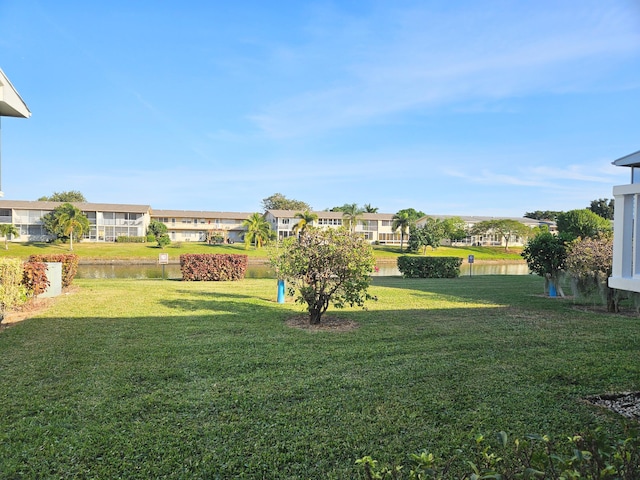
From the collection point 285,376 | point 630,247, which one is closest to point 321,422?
point 285,376

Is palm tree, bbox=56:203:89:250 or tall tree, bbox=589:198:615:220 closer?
palm tree, bbox=56:203:89:250

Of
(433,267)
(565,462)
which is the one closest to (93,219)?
(433,267)

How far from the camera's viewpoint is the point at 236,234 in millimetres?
63406

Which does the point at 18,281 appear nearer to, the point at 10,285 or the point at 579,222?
the point at 10,285

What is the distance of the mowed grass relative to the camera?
3.13m

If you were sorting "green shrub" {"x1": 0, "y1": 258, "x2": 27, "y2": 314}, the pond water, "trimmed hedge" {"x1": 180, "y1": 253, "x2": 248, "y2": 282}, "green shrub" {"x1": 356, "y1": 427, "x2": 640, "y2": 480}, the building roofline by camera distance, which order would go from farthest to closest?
the pond water → "trimmed hedge" {"x1": 180, "y1": 253, "x2": 248, "y2": 282} → "green shrub" {"x1": 0, "y1": 258, "x2": 27, "y2": 314} → the building roofline → "green shrub" {"x1": 356, "y1": 427, "x2": 640, "y2": 480}

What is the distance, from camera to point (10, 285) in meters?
7.96

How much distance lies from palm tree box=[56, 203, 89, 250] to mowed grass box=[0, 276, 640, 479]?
42.5 metres

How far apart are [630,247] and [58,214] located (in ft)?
177

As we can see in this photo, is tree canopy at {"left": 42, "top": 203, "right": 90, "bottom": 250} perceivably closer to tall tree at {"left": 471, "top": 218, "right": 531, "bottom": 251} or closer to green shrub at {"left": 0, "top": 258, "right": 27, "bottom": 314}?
green shrub at {"left": 0, "top": 258, "right": 27, "bottom": 314}

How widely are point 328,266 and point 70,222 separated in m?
46.1

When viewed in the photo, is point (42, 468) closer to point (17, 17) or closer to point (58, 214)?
point (17, 17)

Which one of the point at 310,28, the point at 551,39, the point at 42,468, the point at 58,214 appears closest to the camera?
the point at 42,468

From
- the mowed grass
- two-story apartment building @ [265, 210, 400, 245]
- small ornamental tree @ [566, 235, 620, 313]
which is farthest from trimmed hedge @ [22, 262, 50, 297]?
two-story apartment building @ [265, 210, 400, 245]
